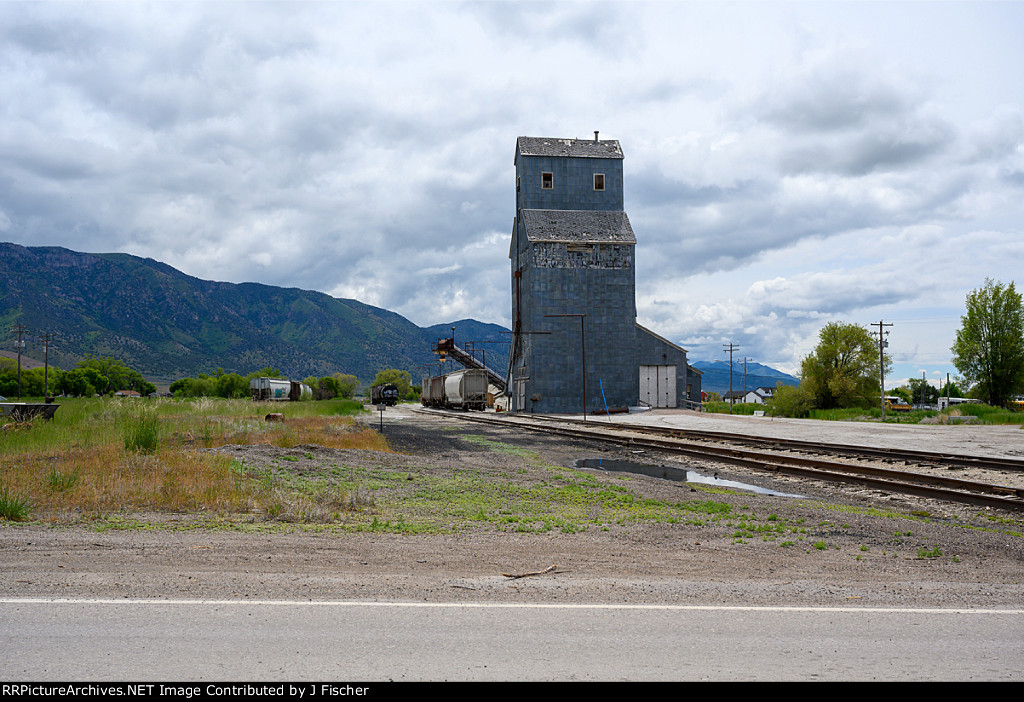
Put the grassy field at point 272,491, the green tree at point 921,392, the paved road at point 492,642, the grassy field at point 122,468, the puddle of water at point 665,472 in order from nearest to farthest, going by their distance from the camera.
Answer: the paved road at point 492,642 → the grassy field at point 272,491 → the grassy field at point 122,468 → the puddle of water at point 665,472 → the green tree at point 921,392

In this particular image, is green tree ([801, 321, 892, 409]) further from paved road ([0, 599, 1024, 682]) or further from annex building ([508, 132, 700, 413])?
paved road ([0, 599, 1024, 682])

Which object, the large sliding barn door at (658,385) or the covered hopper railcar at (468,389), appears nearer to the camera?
the large sliding barn door at (658,385)

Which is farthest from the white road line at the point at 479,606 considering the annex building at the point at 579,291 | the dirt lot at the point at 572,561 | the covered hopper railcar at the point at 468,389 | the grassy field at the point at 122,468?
the covered hopper railcar at the point at 468,389

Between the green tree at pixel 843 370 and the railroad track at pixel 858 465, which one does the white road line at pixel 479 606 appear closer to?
the railroad track at pixel 858 465

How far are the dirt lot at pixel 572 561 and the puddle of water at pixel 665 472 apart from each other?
4183 mm

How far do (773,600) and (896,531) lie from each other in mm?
4781

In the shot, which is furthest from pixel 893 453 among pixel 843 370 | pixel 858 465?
pixel 843 370

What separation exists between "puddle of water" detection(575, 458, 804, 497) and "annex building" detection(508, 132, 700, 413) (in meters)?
33.6

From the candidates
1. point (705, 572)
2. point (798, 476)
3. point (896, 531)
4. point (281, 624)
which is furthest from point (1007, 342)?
point (281, 624)

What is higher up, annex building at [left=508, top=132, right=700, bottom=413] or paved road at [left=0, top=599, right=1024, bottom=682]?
annex building at [left=508, top=132, right=700, bottom=413]

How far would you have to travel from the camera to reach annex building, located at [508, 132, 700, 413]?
57.6 metres

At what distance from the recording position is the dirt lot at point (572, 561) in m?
6.20

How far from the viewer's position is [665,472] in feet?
63.2

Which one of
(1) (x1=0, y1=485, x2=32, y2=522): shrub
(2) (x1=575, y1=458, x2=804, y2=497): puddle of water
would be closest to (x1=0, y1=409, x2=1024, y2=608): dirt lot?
(1) (x1=0, y1=485, x2=32, y2=522): shrub
